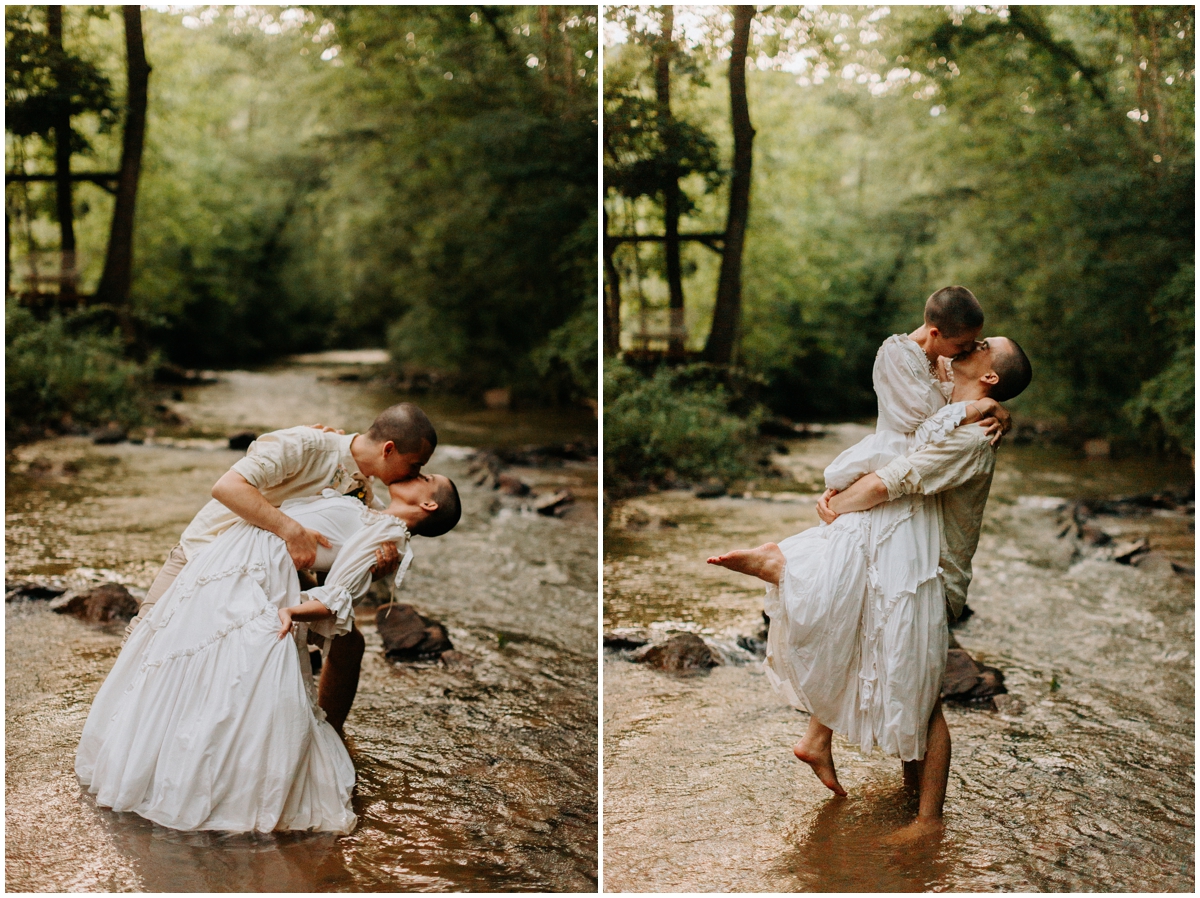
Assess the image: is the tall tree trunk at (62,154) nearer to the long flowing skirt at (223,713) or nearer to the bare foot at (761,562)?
the long flowing skirt at (223,713)

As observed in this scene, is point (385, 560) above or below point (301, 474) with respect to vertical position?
below

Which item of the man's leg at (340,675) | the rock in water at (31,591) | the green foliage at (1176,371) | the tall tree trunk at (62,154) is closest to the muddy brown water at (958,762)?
the man's leg at (340,675)

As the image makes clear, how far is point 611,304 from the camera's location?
19.1 ft

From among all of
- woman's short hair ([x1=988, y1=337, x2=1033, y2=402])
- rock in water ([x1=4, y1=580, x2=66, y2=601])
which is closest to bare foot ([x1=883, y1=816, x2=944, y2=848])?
woman's short hair ([x1=988, y1=337, x2=1033, y2=402])

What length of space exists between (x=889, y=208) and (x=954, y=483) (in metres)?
6.87

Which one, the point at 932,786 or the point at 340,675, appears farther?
the point at 340,675

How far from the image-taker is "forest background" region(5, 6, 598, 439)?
800cm

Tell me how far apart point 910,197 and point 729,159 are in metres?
3.52

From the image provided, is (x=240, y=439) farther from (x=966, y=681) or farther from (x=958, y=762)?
(x=958, y=762)

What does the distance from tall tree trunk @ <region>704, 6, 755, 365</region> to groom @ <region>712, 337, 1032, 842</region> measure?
10.9 ft

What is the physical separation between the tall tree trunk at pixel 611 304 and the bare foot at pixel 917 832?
11.1ft

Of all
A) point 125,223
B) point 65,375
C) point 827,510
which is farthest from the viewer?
point 125,223

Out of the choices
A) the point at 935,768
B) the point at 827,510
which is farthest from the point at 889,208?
the point at 935,768

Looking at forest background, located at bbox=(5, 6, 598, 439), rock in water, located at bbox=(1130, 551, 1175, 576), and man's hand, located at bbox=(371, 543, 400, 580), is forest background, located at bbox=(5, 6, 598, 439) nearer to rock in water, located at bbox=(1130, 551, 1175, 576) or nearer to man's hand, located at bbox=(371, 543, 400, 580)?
rock in water, located at bbox=(1130, 551, 1175, 576)
